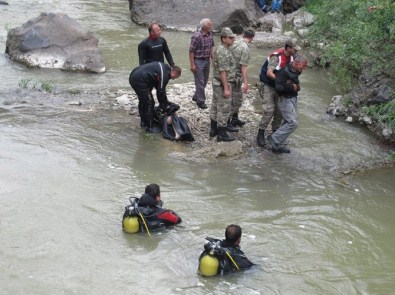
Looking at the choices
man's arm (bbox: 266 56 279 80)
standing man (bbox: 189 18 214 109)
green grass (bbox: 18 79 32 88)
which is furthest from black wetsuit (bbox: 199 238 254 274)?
green grass (bbox: 18 79 32 88)

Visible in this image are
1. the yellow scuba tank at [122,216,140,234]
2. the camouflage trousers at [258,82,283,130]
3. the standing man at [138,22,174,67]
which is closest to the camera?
the yellow scuba tank at [122,216,140,234]

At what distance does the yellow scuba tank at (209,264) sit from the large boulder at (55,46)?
8008mm

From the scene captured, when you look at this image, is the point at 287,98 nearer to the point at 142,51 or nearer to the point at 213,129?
the point at 213,129

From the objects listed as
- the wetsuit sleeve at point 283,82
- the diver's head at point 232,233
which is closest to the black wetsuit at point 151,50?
the wetsuit sleeve at point 283,82

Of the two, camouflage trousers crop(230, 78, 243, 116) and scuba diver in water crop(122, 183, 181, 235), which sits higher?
camouflage trousers crop(230, 78, 243, 116)

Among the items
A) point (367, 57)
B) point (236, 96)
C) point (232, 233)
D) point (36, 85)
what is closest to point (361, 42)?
point (367, 57)

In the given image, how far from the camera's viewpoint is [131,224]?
22.2ft

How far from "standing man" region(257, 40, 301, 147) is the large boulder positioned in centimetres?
510

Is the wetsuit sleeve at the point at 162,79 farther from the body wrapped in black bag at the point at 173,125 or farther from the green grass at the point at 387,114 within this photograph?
the green grass at the point at 387,114

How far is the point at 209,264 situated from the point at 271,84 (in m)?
3.87

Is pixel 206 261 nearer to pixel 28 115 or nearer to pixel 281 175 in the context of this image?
pixel 281 175

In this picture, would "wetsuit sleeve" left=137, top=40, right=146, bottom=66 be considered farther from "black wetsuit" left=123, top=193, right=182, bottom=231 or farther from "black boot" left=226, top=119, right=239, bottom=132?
"black wetsuit" left=123, top=193, right=182, bottom=231

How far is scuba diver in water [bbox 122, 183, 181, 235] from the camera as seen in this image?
6.77 meters

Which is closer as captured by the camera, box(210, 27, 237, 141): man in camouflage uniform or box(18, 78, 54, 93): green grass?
box(210, 27, 237, 141): man in camouflage uniform
